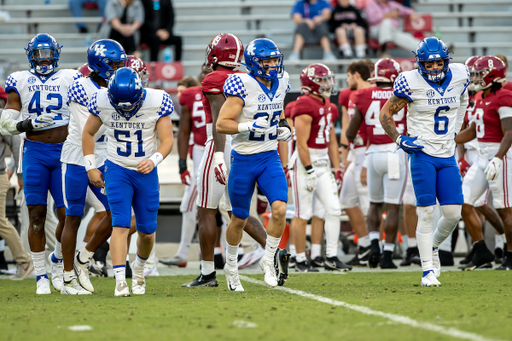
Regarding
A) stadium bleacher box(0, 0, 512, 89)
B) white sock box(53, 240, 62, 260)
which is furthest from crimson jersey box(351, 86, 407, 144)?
stadium bleacher box(0, 0, 512, 89)

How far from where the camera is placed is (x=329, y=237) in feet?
24.0

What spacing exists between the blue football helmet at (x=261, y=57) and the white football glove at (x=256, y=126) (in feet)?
1.19

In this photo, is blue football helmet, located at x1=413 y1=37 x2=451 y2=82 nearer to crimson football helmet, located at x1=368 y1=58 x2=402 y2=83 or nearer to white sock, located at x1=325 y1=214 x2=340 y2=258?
crimson football helmet, located at x1=368 y1=58 x2=402 y2=83

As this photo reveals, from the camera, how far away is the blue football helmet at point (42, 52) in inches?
218

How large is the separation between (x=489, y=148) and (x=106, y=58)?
4028 mm

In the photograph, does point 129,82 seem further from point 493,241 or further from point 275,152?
point 493,241

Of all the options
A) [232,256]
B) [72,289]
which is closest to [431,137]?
[232,256]

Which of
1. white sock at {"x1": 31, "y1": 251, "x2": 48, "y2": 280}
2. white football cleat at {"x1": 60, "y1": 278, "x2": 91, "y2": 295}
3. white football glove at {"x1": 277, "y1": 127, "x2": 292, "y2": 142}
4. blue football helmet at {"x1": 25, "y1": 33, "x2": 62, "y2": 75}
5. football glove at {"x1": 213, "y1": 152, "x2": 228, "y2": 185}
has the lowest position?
white football cleat at {"x1": 60, "y1": 278, "x2": 91, "y2": 295}

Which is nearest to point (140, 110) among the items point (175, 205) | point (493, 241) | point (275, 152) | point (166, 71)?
point (275, 152)

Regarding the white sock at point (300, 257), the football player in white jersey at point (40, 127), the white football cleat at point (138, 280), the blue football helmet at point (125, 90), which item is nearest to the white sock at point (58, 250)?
the football player in white jersey at point (40, 127)

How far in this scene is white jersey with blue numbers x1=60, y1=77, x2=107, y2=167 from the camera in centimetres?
523

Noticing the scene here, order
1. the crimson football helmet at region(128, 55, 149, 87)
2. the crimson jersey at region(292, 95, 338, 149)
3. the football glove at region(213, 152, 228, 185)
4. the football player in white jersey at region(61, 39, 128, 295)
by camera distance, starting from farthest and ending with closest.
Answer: the crimson jersey at region(292, 95, 338, 149) < the crimson football helmet at region(128, 55, 149, 87) < the football player in white jersey at region(61, 39, 128, 295) < the football glove at region(213, 152, 228, 185)

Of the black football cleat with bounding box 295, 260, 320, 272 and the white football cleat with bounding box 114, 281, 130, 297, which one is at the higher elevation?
the white football cleat with bounding box 114, 281, 130, 297

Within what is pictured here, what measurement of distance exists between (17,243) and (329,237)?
3.15 metres
